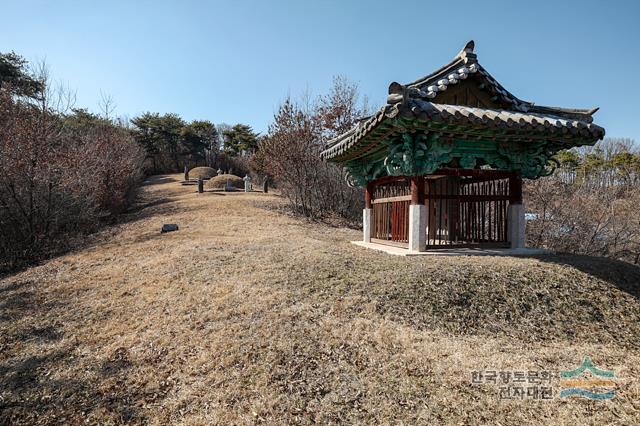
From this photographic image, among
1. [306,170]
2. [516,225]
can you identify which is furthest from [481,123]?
[306,170]

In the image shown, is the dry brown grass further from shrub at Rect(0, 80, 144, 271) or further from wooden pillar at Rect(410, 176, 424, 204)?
shrub at Rect(0, 80, 144, 271)

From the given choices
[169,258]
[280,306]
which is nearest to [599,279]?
[280,306]

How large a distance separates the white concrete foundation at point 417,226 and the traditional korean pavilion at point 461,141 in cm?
2

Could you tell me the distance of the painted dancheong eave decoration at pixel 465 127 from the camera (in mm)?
5516

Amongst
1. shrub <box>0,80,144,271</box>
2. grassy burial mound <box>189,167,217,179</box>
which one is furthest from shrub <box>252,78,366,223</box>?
grassy burial mound <box>189,167,217,179</box>

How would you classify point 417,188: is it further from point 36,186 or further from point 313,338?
point 36,186

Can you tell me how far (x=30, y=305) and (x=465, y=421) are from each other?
7.09 meters

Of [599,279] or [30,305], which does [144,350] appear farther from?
[599,279]

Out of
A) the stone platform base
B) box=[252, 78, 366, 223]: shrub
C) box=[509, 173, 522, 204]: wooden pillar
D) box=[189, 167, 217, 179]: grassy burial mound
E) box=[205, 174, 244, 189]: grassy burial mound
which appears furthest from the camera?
box=[189, 167, 217, 179]: grassy burial mound

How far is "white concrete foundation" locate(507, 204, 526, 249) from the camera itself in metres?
7.25

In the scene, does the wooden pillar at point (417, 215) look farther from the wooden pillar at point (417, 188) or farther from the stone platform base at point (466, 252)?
the stone platform base at point (466, 252)

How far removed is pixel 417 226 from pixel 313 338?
333cm

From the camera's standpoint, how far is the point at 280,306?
4.94 m

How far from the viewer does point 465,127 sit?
5898 mm
